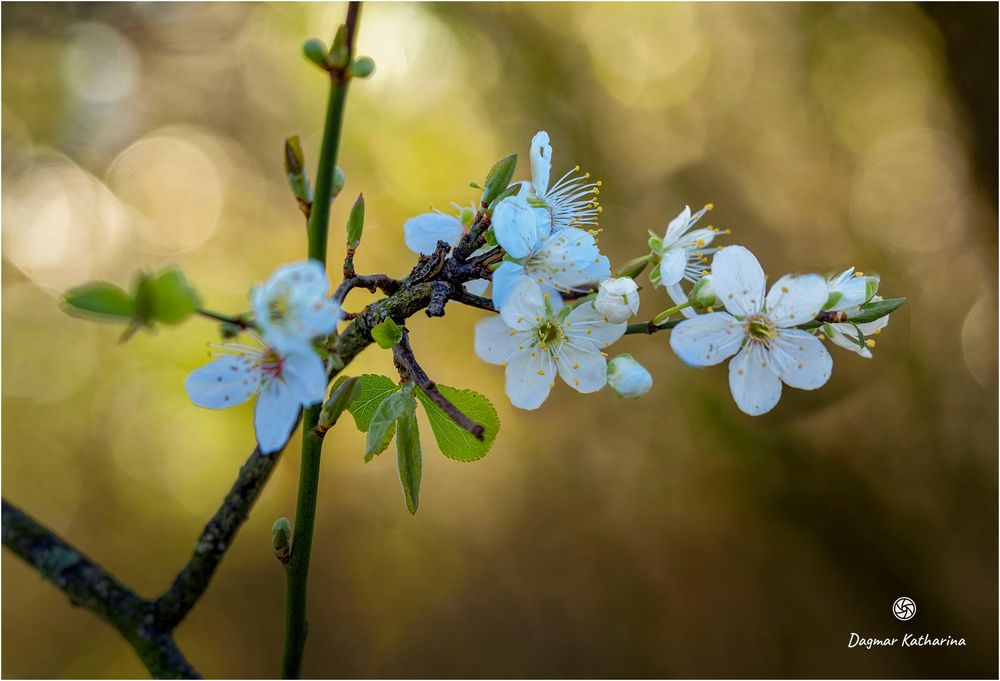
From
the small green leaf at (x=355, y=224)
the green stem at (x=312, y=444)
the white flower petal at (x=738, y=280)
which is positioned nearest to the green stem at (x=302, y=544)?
the green stem at (x=312, y=444)

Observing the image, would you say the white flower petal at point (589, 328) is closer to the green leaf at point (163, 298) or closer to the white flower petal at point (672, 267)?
the white flower petal at point (672, 267)

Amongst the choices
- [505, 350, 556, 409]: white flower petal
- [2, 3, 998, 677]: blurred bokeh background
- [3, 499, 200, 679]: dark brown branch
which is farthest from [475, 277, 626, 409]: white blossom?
[2, 3, 998, 677]: blurred bokeh background

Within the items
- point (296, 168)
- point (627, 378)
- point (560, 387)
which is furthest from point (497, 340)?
point (560, 387)

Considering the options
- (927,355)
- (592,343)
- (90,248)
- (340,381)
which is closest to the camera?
(340,381)

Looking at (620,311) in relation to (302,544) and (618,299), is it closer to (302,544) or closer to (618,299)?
(618,299)

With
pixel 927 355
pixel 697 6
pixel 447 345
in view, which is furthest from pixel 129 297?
pixel 697 6

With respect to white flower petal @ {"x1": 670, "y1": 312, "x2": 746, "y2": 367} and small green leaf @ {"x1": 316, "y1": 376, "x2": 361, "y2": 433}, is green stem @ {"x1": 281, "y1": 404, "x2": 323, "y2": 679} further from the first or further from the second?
white flower petal @ {"x1": 670, "y1": 312, "x2": 746, "y2": 367}

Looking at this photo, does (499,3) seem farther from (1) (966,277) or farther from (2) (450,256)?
(2) (450,256)

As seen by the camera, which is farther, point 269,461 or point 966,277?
point 966,277
